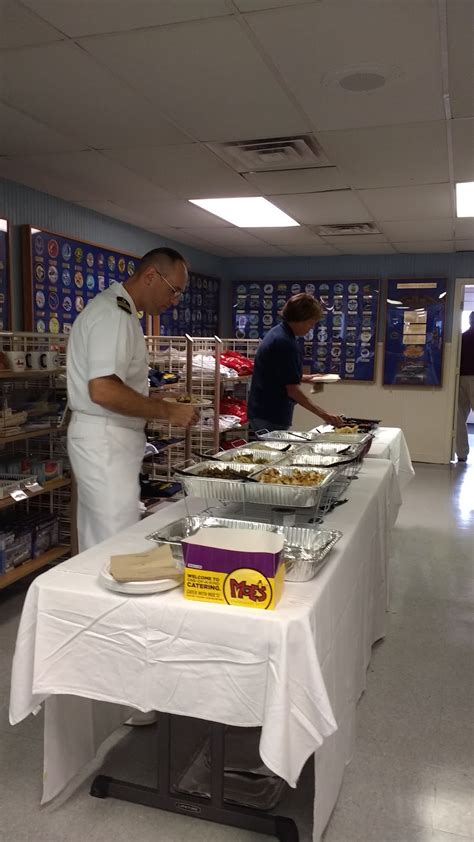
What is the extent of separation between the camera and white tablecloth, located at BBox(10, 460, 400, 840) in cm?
139

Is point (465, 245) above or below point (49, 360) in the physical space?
above

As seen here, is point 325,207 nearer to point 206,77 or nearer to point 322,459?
point 206,77

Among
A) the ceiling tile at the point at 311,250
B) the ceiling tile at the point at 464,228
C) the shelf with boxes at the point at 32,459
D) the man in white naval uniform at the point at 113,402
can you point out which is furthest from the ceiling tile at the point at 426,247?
the man in white naval uniform at the point at 113,402

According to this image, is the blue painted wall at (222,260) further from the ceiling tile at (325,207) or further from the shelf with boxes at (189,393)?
the ceiling tile at (325,207)

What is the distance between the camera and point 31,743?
2.21 meters

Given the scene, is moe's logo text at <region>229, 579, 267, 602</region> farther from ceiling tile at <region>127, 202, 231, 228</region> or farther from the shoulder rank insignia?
ceiling tile at <region>127, 202, 231, 228</region>

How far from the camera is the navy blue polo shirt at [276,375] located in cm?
372

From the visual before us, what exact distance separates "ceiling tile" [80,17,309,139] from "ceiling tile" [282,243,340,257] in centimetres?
375

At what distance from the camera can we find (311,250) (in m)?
7.19

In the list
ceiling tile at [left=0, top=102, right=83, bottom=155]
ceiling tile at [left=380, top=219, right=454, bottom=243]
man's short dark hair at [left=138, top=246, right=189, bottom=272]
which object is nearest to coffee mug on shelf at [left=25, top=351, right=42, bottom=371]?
ceiling tile at [left=0, top=102, right=83, bottom=155]

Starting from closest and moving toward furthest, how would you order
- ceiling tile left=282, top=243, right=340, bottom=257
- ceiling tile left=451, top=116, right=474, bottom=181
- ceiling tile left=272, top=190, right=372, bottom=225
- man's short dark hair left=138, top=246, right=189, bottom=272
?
1. man's short dark hair left=138, top=246, right=189, bottom=272
2. ceiling tile left=451, top=116, right=474, bottom=181
3. ceiling tile left=272, top=190, right=372, bottom=225
4. ceiling tile left=282, top=243, right=340, bottom=257

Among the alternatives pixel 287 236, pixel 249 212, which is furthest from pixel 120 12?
pixel 287 236

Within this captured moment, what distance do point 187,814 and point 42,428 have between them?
7.66 feet

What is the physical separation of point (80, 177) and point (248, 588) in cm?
351
